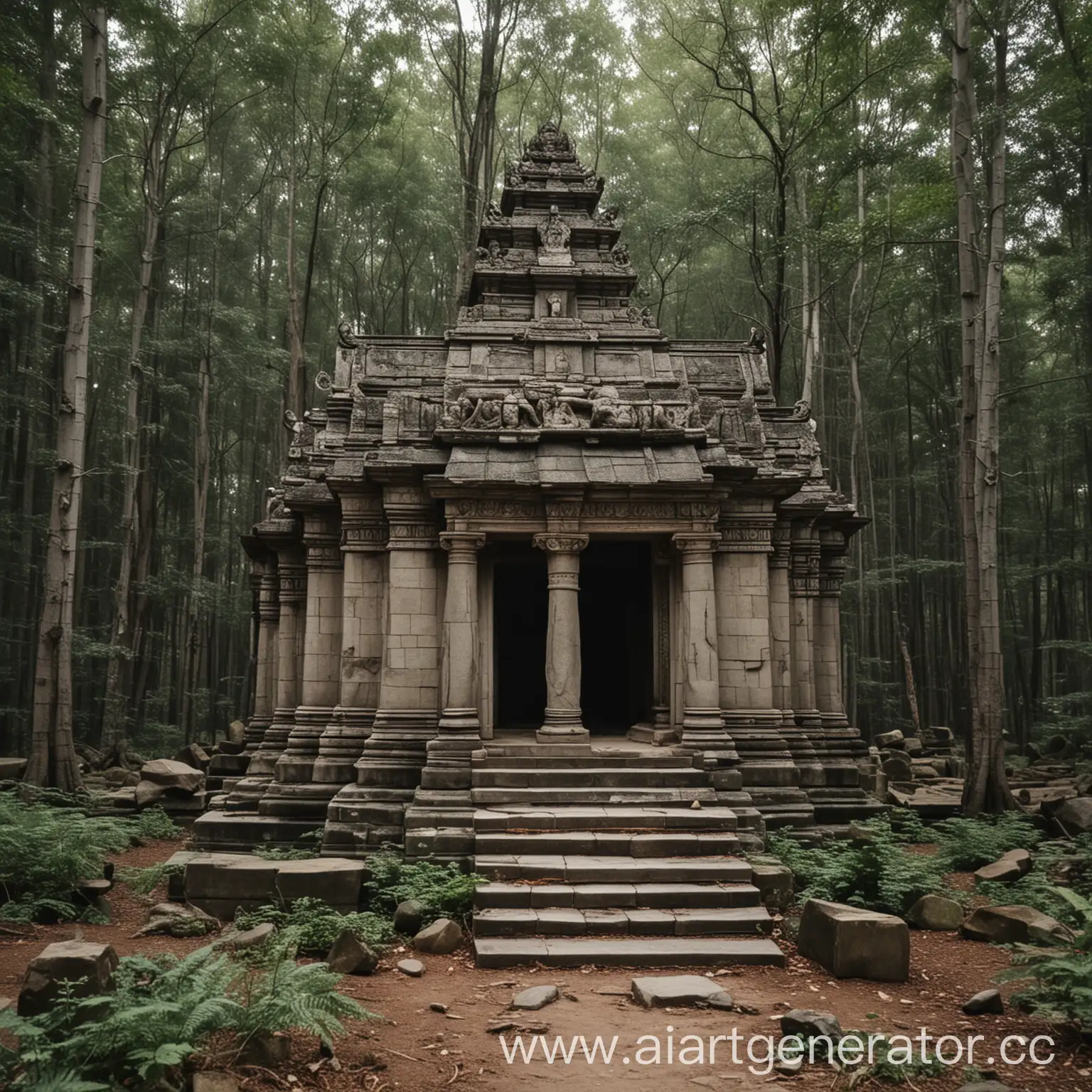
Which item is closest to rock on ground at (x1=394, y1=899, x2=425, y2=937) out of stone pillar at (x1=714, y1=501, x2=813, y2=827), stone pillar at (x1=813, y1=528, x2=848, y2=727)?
stone pillar at (x1=714, y1=501, x2=813, y2=827)

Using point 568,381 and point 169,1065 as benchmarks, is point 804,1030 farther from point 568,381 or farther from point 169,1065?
point 568,381

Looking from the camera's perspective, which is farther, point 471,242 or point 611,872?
point 471,242

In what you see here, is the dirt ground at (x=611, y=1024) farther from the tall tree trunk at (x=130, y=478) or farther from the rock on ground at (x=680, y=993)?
the tall tree trunk at (x=130, y=478)

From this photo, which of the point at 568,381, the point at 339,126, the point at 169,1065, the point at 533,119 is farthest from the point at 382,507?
the point at 533,119

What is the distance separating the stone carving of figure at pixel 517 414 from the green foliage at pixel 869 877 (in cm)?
614

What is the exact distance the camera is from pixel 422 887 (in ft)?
28.7

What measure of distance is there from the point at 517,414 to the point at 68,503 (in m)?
7.86

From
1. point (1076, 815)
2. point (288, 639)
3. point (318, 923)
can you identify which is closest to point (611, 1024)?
point (318, 923)

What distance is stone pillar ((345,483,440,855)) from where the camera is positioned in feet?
36.9

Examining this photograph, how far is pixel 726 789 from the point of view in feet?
35.2

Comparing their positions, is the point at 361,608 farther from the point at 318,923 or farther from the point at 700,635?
the point at 318,923

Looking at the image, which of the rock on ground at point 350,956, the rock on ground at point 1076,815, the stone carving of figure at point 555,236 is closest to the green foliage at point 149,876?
the rock on ground at point 350,956

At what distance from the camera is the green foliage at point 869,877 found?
8.90 metres

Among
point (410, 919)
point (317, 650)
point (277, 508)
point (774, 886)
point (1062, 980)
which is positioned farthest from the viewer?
point (277, 508)
